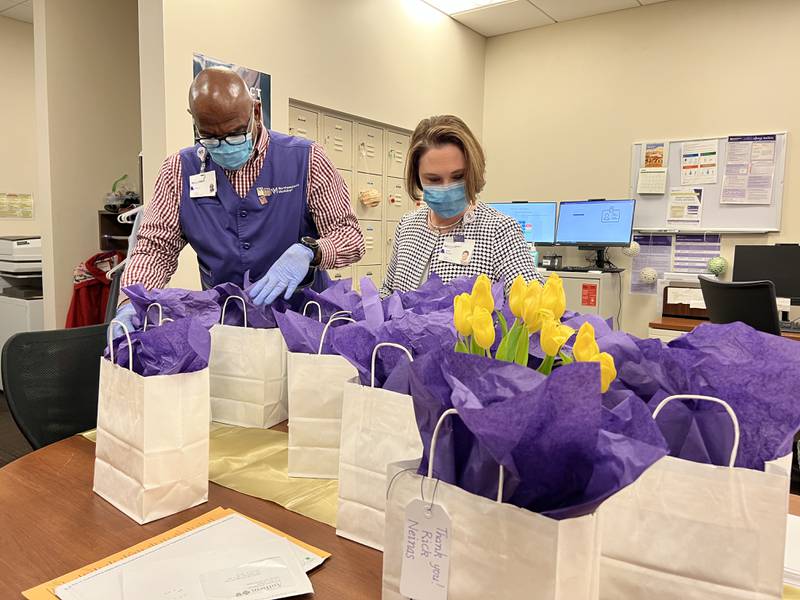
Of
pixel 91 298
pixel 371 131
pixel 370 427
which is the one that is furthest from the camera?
pixel 371 131

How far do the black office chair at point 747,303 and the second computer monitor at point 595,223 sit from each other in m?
1.55

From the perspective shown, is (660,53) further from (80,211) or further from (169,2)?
(80,211)

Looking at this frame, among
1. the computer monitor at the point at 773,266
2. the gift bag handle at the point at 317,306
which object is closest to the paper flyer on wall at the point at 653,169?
the computer monitor at the point at 773,266

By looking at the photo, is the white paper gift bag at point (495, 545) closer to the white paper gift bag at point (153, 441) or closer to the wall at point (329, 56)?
the white paper gift bag at point (153, 441)

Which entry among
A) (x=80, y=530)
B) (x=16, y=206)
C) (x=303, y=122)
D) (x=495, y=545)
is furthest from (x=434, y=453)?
(x=16, y=206)

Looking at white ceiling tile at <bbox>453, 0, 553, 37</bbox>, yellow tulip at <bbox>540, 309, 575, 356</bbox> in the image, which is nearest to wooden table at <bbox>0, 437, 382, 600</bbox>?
yellow tulip at <bbox>540, 309, 575, 356</bbox>

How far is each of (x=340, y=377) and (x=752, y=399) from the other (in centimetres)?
57

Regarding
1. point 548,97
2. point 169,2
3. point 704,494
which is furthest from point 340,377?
point 548,97

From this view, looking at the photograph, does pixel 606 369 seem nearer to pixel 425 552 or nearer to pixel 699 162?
pixel 425 552

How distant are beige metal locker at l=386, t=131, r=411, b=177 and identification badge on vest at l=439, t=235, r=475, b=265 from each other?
2640 mm

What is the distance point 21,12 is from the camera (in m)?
4.69

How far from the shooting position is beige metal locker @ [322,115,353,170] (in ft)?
12.2

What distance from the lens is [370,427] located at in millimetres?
743

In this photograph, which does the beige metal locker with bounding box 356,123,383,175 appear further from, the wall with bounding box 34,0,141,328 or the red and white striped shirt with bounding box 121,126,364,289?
the red and white striped shirt with bounding box 121,126,364,289
